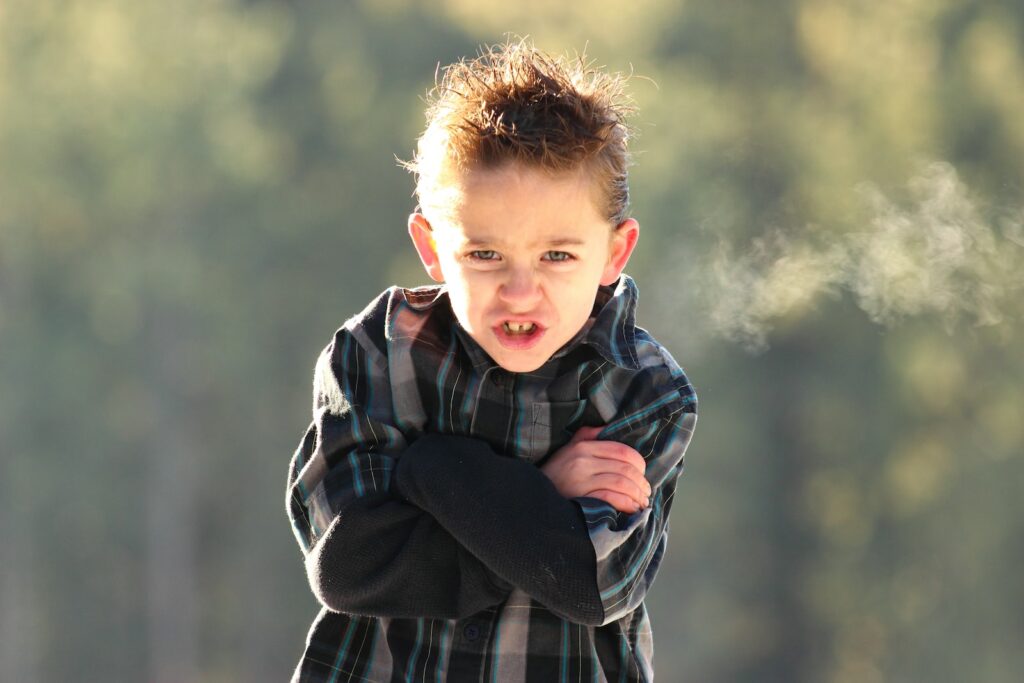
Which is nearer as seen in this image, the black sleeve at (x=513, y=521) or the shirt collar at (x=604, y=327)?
the black sleeve at (x=513, y=521)

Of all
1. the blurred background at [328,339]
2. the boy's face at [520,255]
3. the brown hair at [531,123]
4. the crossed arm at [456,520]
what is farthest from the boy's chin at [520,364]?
the blurred background at [328,339]

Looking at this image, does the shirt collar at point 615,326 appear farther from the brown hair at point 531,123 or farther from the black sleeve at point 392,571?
the black sleeve at point 392,571

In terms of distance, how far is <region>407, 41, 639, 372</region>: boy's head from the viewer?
Result: 1.83 meters

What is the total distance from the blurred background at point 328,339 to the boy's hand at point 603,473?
8.82m

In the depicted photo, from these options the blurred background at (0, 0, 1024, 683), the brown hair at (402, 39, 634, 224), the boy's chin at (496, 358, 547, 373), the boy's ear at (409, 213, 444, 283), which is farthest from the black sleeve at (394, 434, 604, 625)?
the blurred background at (0, 0, 1024, 683)

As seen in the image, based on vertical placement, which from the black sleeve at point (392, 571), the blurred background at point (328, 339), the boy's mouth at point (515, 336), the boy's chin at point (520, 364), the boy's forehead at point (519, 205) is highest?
the blurred background at point (328, 339)

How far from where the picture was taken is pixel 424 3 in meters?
13.9

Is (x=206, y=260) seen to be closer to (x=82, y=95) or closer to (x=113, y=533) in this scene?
(x=82, y=95)

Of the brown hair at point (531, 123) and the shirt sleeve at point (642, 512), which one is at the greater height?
the brown hair at point (531, 123)

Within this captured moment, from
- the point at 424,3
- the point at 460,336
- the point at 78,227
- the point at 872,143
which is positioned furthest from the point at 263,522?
the point at 460,336

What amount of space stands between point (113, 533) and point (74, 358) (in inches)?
77.7

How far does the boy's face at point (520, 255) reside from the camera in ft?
5.99

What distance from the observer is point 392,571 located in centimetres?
183

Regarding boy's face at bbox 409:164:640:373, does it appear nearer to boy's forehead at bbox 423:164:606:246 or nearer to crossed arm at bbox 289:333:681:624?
boy's forehead at bbox 423:164:606:246
